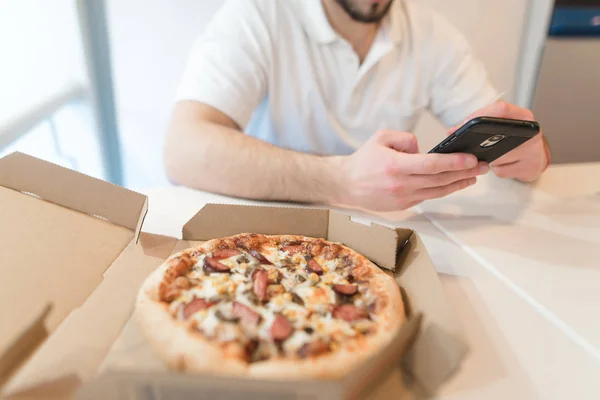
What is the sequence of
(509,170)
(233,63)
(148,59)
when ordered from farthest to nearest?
(148,59) < (233,63) < (509,170)

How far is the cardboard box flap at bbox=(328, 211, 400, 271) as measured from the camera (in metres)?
0.75

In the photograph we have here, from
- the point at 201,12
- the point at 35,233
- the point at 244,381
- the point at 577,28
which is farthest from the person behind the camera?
the point at 577,28

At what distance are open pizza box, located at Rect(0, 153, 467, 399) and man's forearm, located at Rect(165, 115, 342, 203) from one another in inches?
7.3

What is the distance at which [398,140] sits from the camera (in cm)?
95

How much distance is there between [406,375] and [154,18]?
163 centimetres

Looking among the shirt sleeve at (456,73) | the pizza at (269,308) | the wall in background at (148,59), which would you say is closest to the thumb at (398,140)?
the pizza at (269,308)

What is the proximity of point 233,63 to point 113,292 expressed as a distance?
29.0 inches

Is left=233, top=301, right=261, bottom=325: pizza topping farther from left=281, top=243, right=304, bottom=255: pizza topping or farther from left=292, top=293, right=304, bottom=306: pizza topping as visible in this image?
left=281, top=243, right=304, bottom=255: pizza topping

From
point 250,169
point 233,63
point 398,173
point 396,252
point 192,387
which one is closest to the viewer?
point 192,387

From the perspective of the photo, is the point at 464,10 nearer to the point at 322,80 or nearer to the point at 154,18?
the point at 322,80

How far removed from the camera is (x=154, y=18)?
181 cm

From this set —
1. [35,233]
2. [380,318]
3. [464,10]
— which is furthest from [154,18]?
[380,318]

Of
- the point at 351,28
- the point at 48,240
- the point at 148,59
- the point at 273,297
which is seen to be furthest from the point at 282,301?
the point at 148,59

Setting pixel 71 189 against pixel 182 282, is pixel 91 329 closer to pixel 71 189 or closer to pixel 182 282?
pixel 182 282
